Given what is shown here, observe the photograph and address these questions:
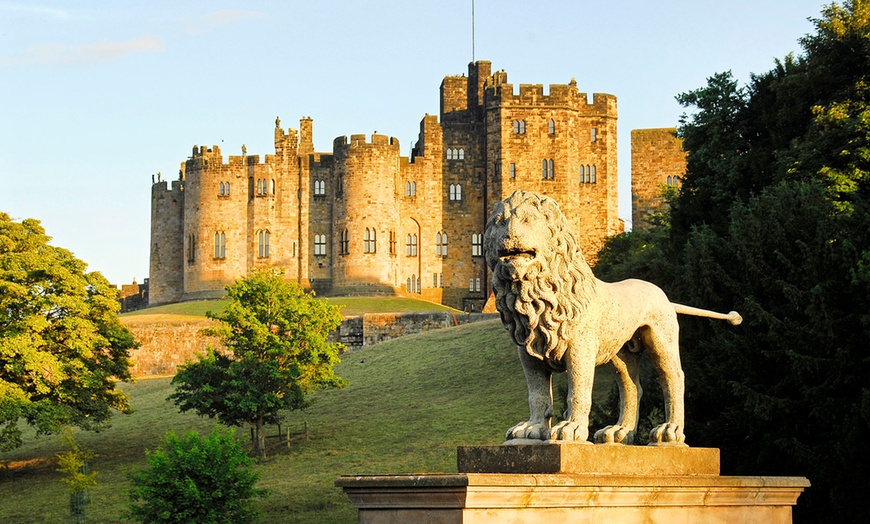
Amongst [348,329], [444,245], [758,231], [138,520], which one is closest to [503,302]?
[758,231]

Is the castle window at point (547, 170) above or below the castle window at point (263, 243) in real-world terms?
above

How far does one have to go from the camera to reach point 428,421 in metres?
51.1

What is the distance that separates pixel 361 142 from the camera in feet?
338

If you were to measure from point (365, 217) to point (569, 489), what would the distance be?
90231 mm

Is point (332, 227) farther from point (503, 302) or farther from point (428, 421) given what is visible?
point (503, 302)

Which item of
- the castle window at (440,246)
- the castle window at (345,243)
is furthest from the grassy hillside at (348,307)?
the castle window at (440,246)

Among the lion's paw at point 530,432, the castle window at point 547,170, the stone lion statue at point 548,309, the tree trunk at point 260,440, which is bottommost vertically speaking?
the tree trunk at point 260,440

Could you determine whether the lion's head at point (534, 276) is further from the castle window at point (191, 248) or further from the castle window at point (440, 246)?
the castle window at point (191, 248)

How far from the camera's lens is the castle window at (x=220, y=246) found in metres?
104

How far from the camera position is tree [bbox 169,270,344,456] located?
51.6m

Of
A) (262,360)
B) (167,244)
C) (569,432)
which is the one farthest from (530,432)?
(167,244)

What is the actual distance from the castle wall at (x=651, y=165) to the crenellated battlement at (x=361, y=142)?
759 inches

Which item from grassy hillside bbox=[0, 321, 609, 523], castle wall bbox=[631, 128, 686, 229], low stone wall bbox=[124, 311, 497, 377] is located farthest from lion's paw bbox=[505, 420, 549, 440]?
castle wall bbox=[631, 128, 686, 229]

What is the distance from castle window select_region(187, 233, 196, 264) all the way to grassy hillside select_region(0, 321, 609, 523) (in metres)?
32.5
